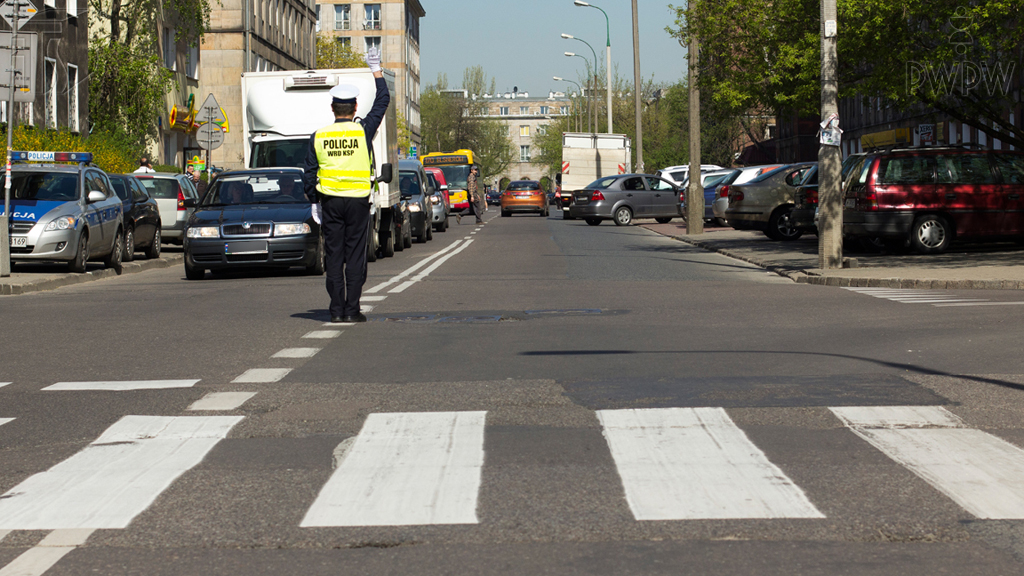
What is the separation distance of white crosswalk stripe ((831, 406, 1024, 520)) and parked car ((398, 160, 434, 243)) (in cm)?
2413

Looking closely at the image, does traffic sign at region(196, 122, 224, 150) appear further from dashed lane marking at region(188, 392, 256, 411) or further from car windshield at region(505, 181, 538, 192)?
car windshield at region(505, 181, 538, 192)

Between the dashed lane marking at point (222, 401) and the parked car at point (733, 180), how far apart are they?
23.3 meters

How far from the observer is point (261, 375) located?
28.2 ft

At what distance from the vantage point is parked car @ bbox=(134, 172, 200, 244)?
1118 inches

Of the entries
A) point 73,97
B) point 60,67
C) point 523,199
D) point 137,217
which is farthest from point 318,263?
point 523,199

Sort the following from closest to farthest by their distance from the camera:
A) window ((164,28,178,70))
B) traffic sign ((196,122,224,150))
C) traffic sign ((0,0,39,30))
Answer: traffic sign ((0,0,39,30)) → traffic sign ((196,122,224,150)) → window ((164,28,178,70))

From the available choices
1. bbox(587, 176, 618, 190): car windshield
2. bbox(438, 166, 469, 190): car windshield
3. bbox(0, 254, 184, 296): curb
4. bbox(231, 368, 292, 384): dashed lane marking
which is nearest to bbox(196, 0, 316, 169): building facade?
bbox(438, 166, 469, 190): car windshield

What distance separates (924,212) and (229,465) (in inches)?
687

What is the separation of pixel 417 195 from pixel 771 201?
800 centimetres

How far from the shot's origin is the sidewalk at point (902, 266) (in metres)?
16.3

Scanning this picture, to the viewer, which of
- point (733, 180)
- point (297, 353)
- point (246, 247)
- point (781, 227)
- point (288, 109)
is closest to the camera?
point (297, 353)

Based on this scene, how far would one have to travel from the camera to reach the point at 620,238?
32.7m

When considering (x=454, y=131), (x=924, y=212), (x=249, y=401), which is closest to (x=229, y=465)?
(x=249, y=401)

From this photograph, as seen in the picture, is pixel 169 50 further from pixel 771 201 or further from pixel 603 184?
pixel 771 201
